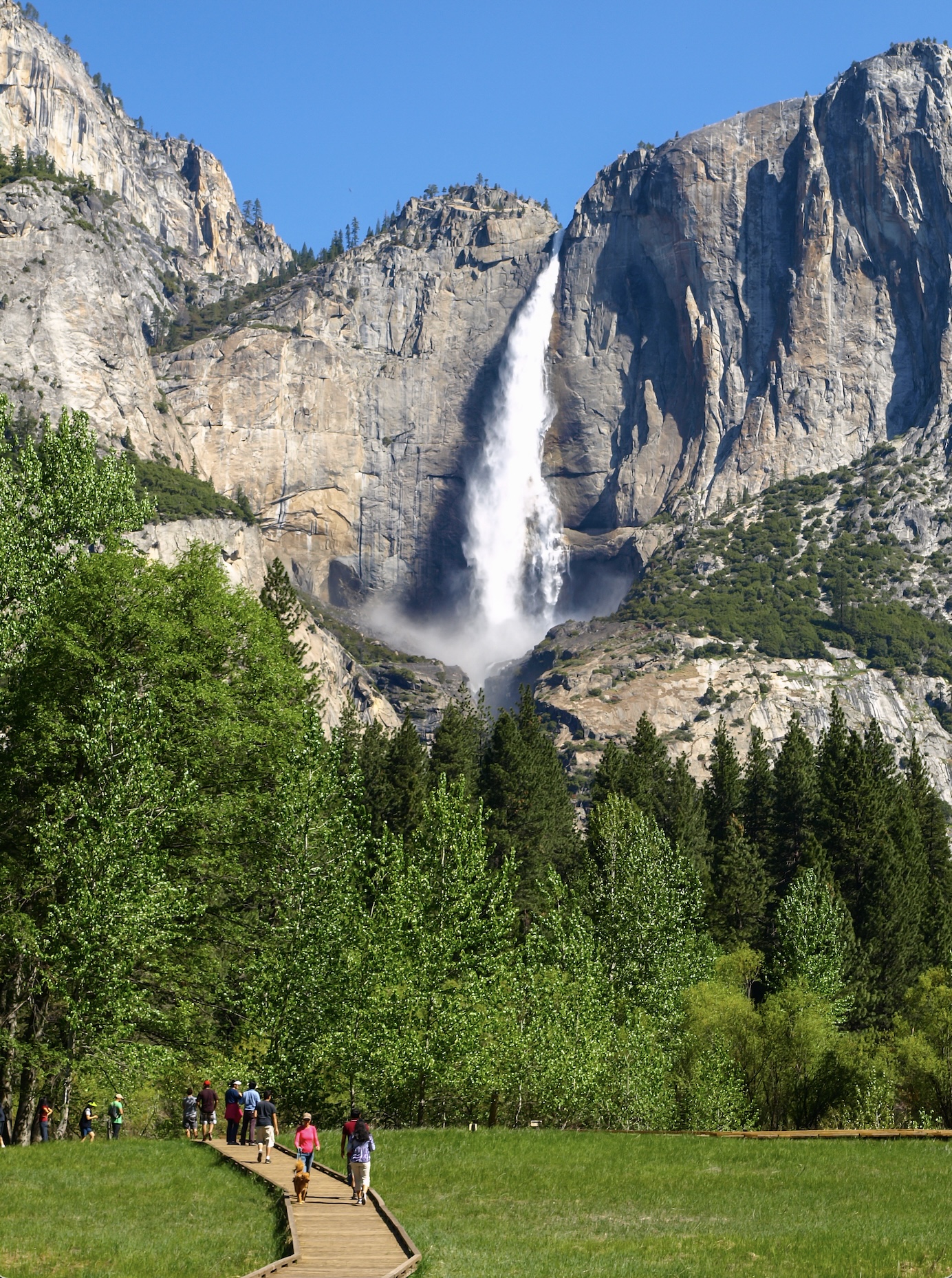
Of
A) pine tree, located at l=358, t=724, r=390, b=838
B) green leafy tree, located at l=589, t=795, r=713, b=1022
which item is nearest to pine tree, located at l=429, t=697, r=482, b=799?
pine tree, located at l=358, t=724, r=390, b=838

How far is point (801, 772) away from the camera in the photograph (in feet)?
294

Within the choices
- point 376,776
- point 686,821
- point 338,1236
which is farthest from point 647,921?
point 338,1236

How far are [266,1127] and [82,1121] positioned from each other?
8.83 m

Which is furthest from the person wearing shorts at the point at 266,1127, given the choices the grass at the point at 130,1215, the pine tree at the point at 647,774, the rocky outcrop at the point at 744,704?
the rocky outcrop at the point at 744,704

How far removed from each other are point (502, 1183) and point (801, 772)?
5908cm

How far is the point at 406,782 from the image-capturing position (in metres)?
80.5

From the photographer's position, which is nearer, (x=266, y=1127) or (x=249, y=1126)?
(x=266, y=1127)

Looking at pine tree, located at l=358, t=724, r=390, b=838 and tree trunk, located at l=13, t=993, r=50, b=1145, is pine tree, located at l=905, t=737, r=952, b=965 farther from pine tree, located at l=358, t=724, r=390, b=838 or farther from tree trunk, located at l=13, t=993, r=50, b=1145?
tree trunk, located at l=13, t=993, r=50, b=1145

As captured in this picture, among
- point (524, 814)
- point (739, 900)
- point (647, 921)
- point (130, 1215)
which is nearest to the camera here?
point (130, 1215)

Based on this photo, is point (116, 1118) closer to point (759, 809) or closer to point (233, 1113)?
point (233, 1113)

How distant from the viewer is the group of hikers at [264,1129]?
29.1m

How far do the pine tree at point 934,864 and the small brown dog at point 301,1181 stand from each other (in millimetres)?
52597

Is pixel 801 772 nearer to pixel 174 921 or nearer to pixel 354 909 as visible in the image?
pixel 354 909

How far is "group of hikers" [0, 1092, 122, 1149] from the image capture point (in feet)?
132
